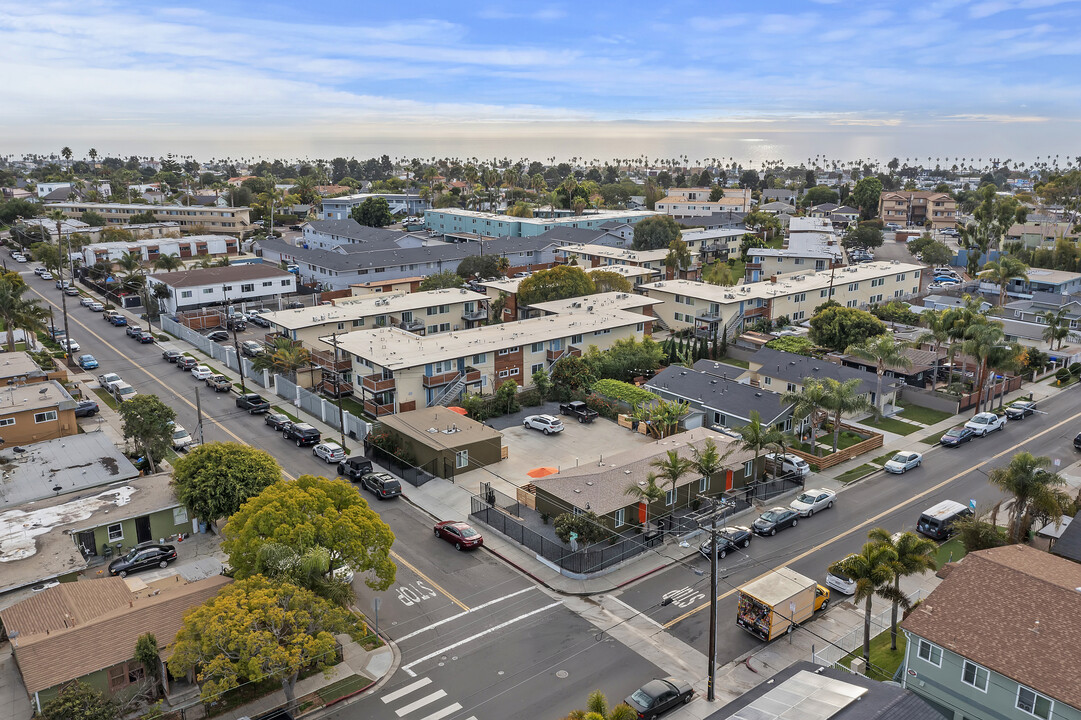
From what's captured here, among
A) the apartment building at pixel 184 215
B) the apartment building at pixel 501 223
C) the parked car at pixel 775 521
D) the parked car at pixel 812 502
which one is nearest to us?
the parked car at pixel 775 521

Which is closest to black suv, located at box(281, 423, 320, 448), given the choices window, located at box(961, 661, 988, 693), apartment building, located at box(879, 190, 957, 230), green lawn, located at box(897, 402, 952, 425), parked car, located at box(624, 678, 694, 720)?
parked car, located at box(624, 678, 694, 720)

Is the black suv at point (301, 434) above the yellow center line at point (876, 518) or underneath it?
above

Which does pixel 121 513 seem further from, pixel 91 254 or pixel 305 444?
pixel 91 254

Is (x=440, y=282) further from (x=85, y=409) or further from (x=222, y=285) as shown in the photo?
(x=85, y=409)

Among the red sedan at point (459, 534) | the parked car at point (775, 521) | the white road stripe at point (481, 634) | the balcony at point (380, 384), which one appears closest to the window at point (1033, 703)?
the parked car at point (775, 521)

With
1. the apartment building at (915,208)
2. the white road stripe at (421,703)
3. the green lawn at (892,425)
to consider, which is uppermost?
the apartment building at (915,208)

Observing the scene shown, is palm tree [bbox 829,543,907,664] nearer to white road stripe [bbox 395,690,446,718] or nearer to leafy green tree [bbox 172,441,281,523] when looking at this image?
white road stripe [bbox 395,690,446,718]

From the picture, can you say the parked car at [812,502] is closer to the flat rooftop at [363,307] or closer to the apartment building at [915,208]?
the flat rooftop at [363,307]
